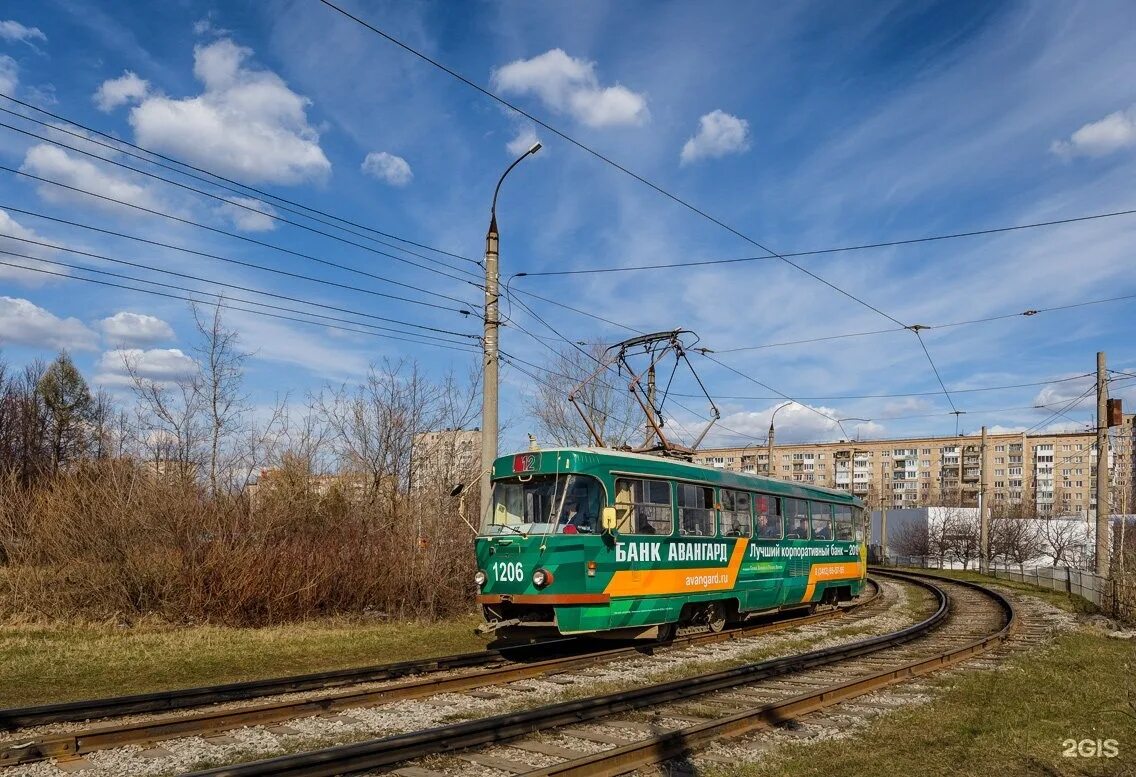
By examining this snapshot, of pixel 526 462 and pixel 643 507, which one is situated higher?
pixel 526 462

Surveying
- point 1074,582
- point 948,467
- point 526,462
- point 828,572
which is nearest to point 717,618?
point 526,462

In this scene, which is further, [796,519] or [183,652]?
[796,519]

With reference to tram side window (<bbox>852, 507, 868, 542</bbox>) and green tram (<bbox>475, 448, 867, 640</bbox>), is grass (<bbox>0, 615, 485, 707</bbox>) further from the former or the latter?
tram side window (<bbox>852, 507, 868, 542</bbox>)

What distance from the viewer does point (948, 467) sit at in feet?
325

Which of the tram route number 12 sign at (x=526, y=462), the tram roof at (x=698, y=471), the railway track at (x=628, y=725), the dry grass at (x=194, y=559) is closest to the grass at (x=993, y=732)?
the railway track at (x=628, y=725)

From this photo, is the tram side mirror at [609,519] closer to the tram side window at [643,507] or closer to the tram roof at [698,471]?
the tram side window at [643,507]

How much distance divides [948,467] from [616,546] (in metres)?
96.8

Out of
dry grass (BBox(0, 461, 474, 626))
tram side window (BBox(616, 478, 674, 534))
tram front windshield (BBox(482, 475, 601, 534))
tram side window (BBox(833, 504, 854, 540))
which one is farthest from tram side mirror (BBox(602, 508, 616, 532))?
tram side window (BBox(833, 504, 854, 540))

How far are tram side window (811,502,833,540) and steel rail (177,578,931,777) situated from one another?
7.71 m

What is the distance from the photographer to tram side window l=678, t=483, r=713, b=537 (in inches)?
556

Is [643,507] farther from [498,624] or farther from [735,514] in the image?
[735,514]

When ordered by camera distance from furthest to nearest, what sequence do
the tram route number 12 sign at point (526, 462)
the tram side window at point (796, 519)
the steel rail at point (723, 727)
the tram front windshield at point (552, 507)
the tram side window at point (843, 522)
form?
the tram side window at point (843, 522), the tram side window at point (796, 519), the tram route number 12 sign at point (526, 462), the tram front windshield at point (552, 507), the steel rail at point (723, 727)

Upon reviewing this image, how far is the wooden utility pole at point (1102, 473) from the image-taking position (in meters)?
25.0

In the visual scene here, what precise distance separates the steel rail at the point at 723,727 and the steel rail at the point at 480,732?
3.47 ft
